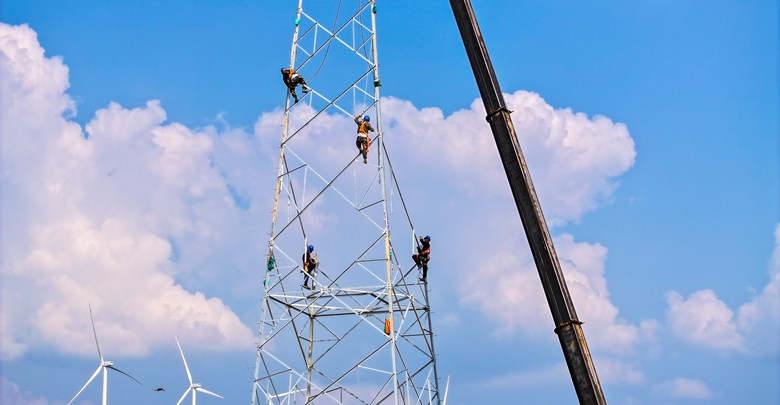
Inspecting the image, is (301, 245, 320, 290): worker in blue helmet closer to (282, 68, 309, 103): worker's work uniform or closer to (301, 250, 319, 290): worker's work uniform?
(301, 250, 319, 290): worker's work uniform

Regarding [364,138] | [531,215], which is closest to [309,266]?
[364,138]

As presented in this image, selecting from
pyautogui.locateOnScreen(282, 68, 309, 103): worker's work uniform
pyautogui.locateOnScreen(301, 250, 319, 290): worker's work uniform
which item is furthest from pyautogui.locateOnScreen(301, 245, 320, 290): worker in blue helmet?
pyautogui.locateOnScreen(282, 68, 309, 103): worker's work uniform

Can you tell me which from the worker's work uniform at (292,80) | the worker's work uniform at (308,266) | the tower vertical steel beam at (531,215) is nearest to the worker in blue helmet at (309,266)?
the worker's work uniform at (308,266)

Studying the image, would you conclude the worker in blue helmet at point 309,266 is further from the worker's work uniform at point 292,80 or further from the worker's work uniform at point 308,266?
the worker's work uniform at point 292,80

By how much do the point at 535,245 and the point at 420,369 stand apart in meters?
13.0

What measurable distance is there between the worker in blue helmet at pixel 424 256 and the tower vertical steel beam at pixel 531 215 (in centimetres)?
1237

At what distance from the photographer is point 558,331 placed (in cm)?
2034

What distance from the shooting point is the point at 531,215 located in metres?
21.5

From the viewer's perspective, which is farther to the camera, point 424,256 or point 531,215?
point 424,256

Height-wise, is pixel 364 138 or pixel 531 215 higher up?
pixel 364 138

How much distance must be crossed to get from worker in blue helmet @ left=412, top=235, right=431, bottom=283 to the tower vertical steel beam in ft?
40.6

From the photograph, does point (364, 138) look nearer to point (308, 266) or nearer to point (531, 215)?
point (308, 266)

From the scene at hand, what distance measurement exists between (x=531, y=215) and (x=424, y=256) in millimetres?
13381

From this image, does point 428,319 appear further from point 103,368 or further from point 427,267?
point 103,368
